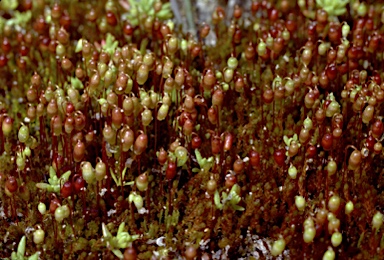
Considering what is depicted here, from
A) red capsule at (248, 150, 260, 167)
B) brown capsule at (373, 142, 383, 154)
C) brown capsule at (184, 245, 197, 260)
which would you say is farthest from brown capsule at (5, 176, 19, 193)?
brown capsule at (373, 142, 383, 154)

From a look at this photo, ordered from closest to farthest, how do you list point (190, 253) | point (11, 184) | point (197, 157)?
point (190, 253) → point (11, 184) → point (197, 157)

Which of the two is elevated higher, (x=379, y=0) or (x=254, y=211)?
(x=379, y=0)

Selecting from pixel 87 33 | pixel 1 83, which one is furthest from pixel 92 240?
pixel 87 33


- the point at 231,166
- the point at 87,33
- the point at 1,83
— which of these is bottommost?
the point at 231,166

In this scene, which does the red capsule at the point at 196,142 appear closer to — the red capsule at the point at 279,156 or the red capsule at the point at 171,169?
the red capsule at the point at 171,169

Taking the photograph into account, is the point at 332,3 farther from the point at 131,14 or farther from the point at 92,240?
the point at 92,240

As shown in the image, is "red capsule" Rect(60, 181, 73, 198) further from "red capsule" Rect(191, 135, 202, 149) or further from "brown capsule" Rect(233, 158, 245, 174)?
"brown capsule" Rect(233, 158, 245, 174)

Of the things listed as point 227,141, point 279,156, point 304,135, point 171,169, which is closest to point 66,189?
point 171,169

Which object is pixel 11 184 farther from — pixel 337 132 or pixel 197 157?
pixel 337 132

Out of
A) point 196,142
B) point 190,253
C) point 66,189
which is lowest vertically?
point 190,253
